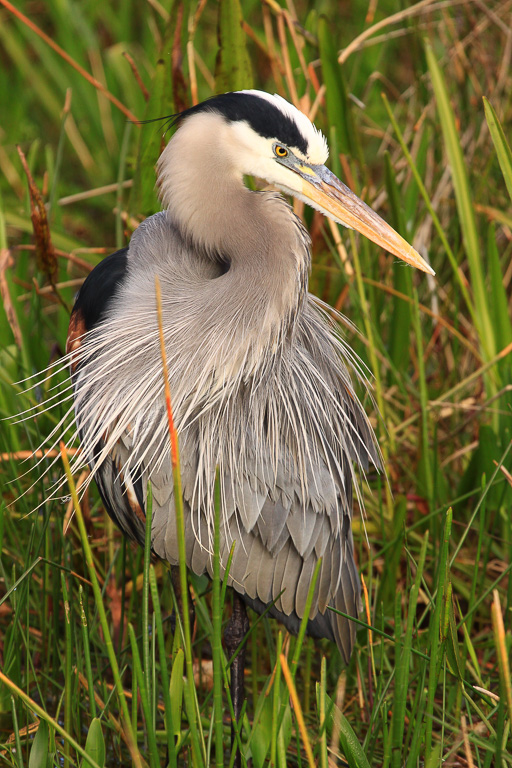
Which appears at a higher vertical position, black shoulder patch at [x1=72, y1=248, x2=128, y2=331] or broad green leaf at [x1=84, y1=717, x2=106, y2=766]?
black shoulder patch at [x1=72, y1=248, x2=128, y2=331]

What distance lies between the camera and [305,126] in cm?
175

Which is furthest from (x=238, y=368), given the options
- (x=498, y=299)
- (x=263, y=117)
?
(x=498, y=299)

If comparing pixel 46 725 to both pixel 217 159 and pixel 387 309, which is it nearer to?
pixel 217 159

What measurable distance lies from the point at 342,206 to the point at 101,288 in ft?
2.01

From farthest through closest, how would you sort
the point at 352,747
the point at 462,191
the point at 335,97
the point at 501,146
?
the point at 335,97 → the point at 462,191 → the point at 501,146 → the point at 352,747

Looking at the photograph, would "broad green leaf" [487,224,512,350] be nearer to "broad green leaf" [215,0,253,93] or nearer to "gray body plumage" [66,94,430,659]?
"gray body plumage" [66,94,430,659]

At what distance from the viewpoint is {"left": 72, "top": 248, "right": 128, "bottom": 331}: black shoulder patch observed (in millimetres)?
2023

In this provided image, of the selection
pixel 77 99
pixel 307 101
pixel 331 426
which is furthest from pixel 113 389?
pixel 77 99

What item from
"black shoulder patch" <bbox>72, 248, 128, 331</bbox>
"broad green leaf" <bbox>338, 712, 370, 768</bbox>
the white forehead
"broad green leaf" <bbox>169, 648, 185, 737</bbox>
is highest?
the white forehead

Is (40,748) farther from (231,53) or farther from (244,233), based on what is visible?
(231,53)

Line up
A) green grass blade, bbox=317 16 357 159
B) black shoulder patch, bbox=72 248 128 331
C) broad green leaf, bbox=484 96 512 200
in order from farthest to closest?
green grass blade, bbox=317 16 357 159
black shoulder patch, bbox=72 248 128 331
broad green leaf, bbox=484 96 512 200

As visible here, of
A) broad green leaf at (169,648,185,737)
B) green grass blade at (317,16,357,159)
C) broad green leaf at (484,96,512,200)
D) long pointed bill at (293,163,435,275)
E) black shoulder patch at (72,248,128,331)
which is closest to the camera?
broad green leaf at (169,648,185,737)

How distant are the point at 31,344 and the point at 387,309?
48.1 inches

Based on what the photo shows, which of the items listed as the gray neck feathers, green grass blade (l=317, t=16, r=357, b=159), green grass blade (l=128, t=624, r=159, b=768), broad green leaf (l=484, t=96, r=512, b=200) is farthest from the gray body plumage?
green grass blade (l=317, t=16, r=357, b=159)
